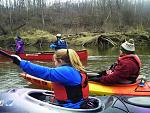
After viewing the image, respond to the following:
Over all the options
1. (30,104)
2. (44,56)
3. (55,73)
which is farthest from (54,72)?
(44,56)

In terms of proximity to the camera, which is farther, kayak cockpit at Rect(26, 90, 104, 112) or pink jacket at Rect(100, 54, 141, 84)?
pink jacket at Rect(100, 54, 141, 84)

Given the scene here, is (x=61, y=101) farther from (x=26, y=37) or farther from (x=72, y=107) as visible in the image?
(x=26, y=37)

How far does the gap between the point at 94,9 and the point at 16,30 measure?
1567 centimetres

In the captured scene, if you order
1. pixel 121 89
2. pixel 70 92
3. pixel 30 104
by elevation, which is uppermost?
pixel 70 92

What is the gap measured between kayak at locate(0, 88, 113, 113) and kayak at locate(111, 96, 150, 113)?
5.7 inches

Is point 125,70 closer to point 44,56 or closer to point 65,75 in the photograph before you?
point 65,75

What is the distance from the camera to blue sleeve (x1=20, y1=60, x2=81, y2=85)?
4.72 m

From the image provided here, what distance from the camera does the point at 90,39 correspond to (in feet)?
112

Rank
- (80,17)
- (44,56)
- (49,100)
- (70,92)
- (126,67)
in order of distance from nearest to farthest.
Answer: (70,92) < (49,100) < (126,67) < (44,56) < (80,17)

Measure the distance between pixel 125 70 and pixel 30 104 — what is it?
3591mm

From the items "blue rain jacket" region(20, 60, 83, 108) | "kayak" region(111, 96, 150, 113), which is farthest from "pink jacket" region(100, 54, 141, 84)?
"blue rain jacket" region(20, 60, 83, 108)

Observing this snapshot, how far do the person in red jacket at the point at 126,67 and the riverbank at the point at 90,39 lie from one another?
24.3 meters

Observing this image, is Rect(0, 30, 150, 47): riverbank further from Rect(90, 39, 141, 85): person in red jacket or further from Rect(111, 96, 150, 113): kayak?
Rect(111, 96, 150, 113): kayak

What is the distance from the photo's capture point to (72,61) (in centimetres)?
483
